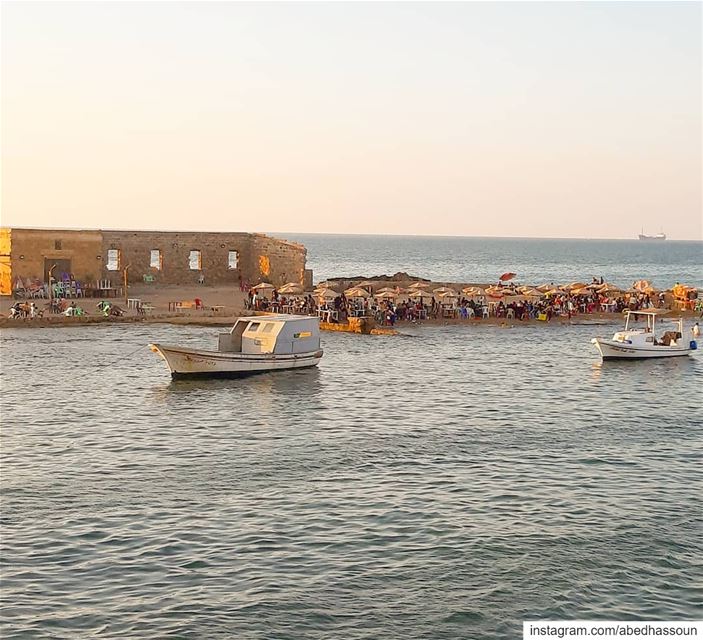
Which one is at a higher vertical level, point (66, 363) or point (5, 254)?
point (5, 254)

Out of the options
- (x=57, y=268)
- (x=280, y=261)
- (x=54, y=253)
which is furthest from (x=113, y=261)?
(x=54, y=253)

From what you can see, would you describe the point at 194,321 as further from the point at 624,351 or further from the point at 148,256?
the point at 624,351

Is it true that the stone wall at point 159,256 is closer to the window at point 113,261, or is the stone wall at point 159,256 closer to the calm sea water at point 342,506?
the window at point 113,261

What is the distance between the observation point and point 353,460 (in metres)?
25.5

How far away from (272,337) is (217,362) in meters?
2.95

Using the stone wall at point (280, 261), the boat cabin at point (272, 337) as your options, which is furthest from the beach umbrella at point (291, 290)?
the boat cabin at point (272, 337)

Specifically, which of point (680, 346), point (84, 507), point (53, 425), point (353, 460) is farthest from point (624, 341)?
point (84, 507)

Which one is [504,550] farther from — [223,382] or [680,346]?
[680,346]

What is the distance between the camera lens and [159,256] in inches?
2687

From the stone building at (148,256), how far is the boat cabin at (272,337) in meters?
24.0

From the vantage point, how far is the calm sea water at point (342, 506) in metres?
16.1

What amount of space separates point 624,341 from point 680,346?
334cm

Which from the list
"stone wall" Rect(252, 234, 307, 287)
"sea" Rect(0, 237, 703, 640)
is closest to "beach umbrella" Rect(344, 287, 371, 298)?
"stone wall" Rect(252, 234, 307, 287)

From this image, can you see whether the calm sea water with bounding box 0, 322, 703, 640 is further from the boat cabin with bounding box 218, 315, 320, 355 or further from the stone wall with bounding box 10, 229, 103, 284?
the stone wall with bounding box 10, 229, 103, 284
